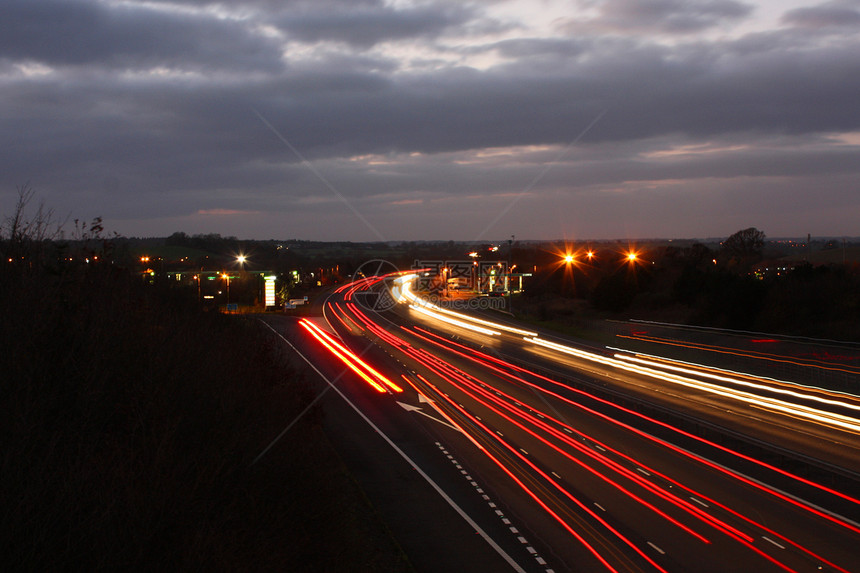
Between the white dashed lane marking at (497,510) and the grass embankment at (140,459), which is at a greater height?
the grass embankment at (140,459)

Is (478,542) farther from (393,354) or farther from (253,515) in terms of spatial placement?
(393,354)

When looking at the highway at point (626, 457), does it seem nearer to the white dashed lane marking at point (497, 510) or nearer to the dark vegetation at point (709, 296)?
the white dashed lane marking at point (497, 510)

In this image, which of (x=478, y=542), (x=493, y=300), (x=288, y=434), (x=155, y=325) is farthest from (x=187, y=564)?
(x=493, y=300)

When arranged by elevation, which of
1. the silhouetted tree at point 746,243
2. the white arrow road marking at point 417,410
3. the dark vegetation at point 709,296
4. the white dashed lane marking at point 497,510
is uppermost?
the silhouetted tree at point 746,243

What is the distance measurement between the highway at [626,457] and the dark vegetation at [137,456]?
3.36m

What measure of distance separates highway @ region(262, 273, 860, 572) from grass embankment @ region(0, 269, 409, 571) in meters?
3.37

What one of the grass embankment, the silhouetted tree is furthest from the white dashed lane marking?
the silhouetted tree

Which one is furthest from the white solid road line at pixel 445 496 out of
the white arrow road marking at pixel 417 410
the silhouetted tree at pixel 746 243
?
the silhouetted tree at pixel 746 243

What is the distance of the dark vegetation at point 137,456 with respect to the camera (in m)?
6.62

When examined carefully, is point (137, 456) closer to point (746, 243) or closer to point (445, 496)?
point (445, 496)

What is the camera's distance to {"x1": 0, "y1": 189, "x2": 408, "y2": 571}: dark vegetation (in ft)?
21.7

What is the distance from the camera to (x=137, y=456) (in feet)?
27.3

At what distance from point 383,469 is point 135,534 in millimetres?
10784

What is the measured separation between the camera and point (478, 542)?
482 inches
